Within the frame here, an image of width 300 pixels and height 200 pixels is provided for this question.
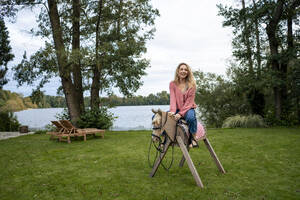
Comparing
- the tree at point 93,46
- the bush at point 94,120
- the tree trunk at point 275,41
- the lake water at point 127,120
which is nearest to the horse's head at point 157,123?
the lake water at point 127,120

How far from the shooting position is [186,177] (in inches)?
170

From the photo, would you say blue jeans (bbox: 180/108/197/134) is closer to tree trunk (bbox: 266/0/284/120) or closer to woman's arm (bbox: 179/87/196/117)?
woman's arm (bbox: 179/87/196/117)

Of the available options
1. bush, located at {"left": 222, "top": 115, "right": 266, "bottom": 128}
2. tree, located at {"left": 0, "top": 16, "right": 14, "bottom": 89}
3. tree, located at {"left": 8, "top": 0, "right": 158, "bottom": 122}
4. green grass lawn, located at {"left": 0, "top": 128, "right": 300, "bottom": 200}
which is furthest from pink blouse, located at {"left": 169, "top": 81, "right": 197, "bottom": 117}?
tree, located at {"left": 0, "top": 16, "right": 14, "bottom": 89}

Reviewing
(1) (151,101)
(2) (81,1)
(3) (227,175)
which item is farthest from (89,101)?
(1) (151,101)

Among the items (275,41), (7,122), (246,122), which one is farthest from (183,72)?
(7,122)

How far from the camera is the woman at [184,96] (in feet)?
13.2

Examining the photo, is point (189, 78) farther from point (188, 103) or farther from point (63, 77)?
point (63, 77)

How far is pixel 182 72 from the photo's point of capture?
4211 millimetres

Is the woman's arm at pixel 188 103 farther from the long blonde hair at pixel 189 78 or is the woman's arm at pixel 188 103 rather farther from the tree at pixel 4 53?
the tree at pixel 4 53

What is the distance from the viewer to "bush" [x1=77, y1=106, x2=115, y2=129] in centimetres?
1075

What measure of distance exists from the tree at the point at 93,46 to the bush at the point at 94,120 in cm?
42

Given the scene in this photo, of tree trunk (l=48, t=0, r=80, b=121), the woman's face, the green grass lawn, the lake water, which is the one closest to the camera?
the green grass lawn

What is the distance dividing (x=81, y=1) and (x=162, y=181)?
1015cm

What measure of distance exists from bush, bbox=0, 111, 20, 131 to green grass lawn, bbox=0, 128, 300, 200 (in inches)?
424
